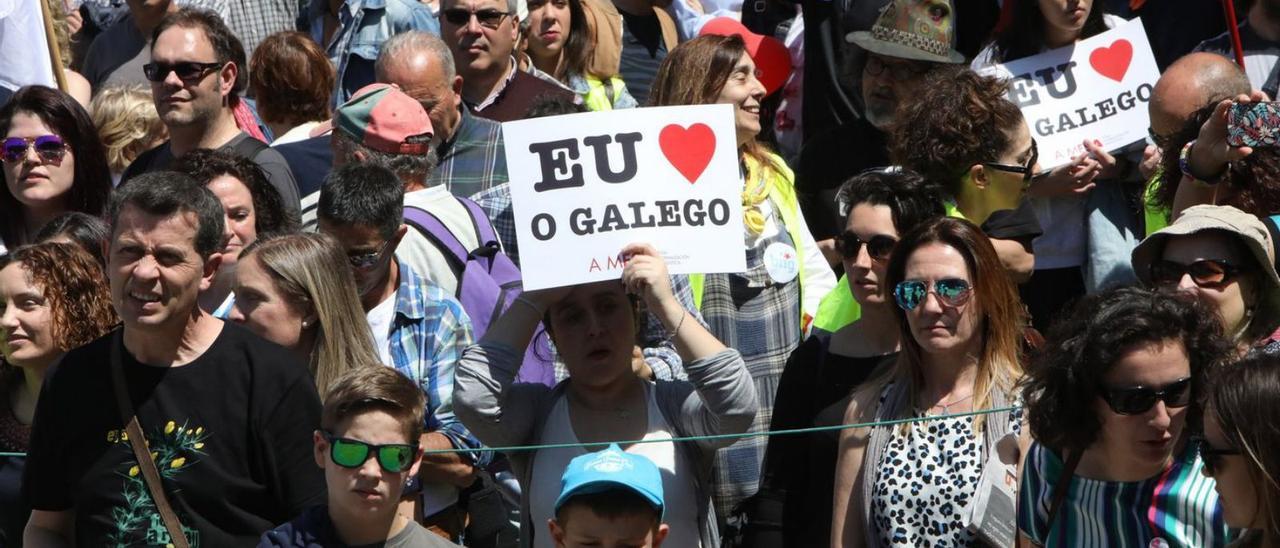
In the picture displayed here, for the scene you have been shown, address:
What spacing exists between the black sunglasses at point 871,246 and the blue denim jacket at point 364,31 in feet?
11.7

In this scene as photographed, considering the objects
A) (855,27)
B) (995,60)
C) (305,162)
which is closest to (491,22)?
(305,162)

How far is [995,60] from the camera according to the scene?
746 centimetres

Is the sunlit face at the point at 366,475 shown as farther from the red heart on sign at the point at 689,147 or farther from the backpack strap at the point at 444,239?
the backpack strap at the point at 444,239

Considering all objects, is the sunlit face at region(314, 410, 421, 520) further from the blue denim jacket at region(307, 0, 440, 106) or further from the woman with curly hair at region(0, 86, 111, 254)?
the blue denim jacket at region(307, 0, 440, 106)

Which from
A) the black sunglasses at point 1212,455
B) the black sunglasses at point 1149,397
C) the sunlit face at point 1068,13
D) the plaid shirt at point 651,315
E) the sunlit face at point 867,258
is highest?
the sunlit face at point 1068,13

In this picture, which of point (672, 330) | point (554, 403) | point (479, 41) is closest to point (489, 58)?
point (479, 41)

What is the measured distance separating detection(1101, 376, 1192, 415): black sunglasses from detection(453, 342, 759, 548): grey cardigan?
3.46ft

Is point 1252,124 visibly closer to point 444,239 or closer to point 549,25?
point 444,239

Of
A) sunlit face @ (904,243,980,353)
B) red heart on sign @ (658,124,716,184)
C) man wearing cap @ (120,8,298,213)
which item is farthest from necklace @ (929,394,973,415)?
man wearing cap @ (120,8,298,213)

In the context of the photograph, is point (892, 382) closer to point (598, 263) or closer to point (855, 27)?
point (598, 263)

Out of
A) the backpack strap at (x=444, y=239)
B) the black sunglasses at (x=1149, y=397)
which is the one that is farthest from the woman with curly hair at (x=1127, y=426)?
the backpack strap at (x=444, y=239)

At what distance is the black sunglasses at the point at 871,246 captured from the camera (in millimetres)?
5762

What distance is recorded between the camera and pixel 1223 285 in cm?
514

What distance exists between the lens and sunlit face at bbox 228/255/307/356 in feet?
18.5
